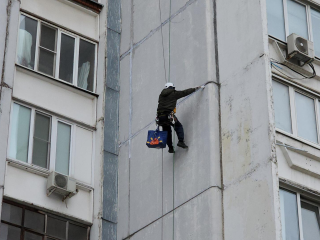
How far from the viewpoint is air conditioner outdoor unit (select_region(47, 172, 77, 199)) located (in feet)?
62.8

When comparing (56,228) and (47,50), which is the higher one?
(47,50)

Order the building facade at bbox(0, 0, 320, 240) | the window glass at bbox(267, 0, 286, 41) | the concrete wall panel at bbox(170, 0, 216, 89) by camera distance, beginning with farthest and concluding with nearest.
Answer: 1. the window glass at bbox(267, 0, 286, 41)
2. the concrete wall panel at bbox(170, 0, 216, 89)
3. the building facade at bbox(0, 0, 320, 240)

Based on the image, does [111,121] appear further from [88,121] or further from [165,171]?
[165,171]

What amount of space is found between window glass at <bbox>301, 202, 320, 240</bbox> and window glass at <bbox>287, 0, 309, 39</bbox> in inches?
182

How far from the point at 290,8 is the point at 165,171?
5211mm

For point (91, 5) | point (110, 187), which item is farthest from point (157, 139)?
point (91, 5)

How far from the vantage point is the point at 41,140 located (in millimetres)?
20016

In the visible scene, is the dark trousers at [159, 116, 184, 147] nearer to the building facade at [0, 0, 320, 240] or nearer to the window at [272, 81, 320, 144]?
the building facade at [0, 0, 320, 240]

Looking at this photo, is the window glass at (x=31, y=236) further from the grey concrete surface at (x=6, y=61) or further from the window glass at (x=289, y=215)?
the window glass at (x=289, y=215)

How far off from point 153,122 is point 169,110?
4.93 ft

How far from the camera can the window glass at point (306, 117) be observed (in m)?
18.5

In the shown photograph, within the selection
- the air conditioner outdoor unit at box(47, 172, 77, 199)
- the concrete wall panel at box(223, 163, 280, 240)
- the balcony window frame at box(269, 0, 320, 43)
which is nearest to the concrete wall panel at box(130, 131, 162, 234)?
the air conditioner outdoor unit at box(47, 172, 77, 199)

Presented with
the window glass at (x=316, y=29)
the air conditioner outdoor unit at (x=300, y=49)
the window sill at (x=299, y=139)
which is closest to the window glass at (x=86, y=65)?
the air conditioner outdoor unit at (x=300, y=49)

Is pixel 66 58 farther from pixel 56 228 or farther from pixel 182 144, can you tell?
pixel 56 228
